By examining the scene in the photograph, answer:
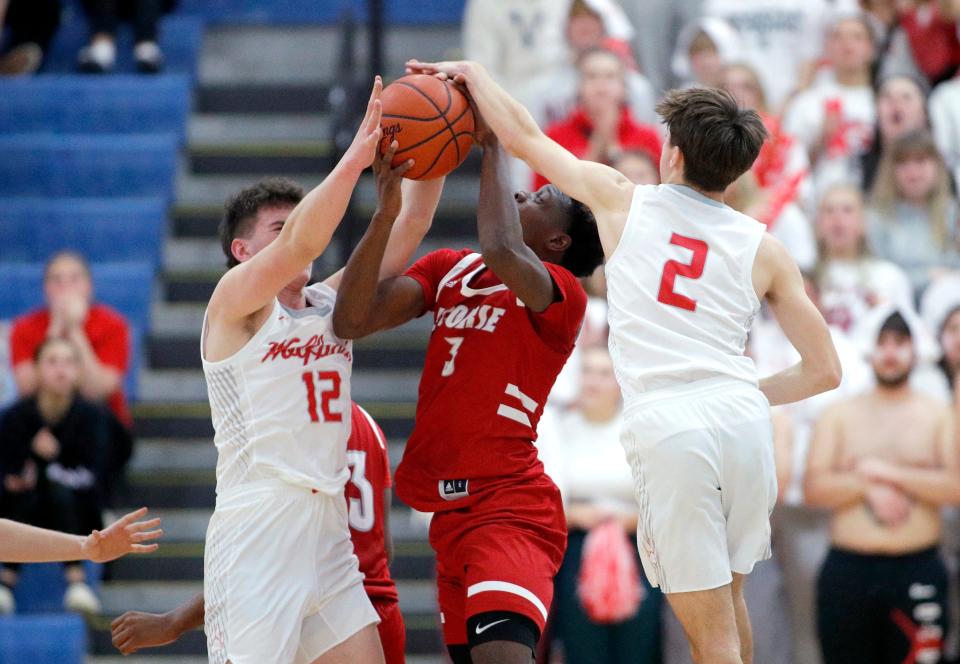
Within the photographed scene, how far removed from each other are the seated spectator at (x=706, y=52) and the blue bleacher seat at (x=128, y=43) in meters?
3.65

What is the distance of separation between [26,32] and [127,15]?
82 cm

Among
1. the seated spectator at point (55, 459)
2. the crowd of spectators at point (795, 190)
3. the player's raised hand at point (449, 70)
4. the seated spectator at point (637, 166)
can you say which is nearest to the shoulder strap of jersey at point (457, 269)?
the player's raised hand at point (449, 70)

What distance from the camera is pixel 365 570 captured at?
16.8 feet

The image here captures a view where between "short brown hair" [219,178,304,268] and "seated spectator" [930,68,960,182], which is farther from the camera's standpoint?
"seated spectator" [930,68,960,182]

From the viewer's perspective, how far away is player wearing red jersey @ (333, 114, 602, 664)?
187 inches

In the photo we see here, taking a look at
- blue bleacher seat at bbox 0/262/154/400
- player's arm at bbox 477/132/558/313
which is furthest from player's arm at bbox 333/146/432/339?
blue bleacher seat at bbox 0/262/154/400

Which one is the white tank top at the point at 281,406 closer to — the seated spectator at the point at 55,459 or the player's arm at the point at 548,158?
the player's arm at the point at 548,158

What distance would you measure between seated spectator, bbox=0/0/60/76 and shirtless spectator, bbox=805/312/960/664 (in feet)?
21.1

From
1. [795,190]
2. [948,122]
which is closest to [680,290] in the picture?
[795,190]

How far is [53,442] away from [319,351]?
4.04 m

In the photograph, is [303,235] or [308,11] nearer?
[303,235]

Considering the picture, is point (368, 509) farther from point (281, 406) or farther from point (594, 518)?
point (594, 518)

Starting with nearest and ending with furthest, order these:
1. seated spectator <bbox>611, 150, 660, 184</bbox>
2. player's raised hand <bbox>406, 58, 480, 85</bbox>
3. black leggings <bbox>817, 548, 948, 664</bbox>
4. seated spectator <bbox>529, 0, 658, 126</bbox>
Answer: player's raised hand <bbox>406, 58, 480, 85</bbox>, black leggings <bbox>817, 548, 948, 664</bbox>, seated spectator <bbox>611, 150, 660, 184</bbox>, seated spectator <bbox>529, 0, 658, 126</bbox>

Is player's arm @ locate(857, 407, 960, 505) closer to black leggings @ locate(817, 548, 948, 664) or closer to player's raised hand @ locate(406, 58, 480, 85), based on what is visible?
black leggings @ locate(817, 548, 948, 664)
